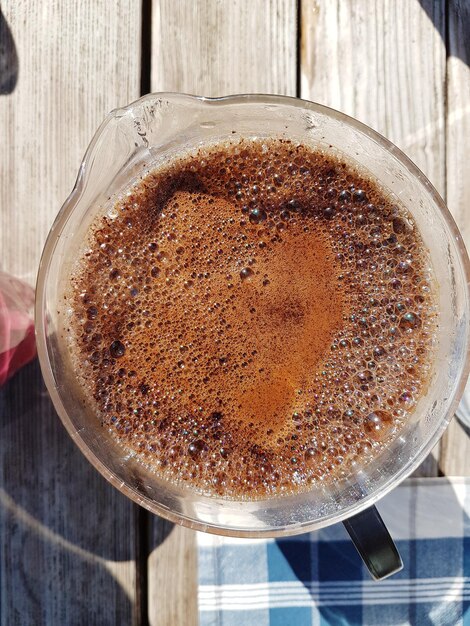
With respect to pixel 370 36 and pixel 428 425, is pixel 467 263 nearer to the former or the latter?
pixel 428 425

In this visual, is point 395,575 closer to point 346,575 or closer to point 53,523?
point 346,575

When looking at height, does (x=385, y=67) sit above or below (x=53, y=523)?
above

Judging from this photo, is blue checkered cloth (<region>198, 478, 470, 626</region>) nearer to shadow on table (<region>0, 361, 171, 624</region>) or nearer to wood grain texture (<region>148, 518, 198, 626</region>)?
wood grain texture (<region>148, 518, 198, 626</region>)

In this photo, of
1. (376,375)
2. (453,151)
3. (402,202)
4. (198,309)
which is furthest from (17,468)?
(453,151)

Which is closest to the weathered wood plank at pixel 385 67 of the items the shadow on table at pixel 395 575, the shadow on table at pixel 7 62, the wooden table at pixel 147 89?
the wooden table at pixel 147 89

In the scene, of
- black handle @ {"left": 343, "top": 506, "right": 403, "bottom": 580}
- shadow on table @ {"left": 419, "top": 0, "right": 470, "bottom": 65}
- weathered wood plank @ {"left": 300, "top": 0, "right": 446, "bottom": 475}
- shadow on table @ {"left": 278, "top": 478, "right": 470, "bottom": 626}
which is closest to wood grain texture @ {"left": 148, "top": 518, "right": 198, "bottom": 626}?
shadow on table @ {"left": 278, "top": 478, "right": 470, "bottom": 626}

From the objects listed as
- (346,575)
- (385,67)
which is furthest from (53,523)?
(385,67)

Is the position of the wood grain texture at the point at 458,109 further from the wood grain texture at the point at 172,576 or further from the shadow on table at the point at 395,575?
the wood grain texture at the point at 172,576

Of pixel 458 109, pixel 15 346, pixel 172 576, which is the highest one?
pixel 458 109
